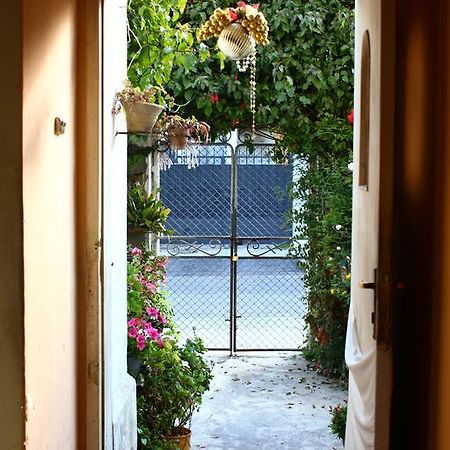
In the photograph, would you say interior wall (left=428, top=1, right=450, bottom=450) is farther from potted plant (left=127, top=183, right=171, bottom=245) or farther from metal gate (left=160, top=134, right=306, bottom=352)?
metal gate (left=160, top=134, right=306, bottom=352)

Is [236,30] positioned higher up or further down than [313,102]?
higher up

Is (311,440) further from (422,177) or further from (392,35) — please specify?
(392,35)

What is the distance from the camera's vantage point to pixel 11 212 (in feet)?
5.66

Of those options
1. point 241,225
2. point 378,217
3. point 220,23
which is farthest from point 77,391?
point 241,225

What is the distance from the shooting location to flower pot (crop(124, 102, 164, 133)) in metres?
3.48

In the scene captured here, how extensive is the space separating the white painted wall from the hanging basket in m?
0.99

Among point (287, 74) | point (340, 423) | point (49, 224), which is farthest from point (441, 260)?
point (287, 74)

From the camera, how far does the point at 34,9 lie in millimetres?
1875

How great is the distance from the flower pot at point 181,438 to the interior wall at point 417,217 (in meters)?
1.76

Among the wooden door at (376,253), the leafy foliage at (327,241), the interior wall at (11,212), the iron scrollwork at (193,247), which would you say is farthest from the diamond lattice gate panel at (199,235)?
the interior wall at (11,212)

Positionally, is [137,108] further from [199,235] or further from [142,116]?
[199,235]

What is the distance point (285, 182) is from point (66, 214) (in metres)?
4.01

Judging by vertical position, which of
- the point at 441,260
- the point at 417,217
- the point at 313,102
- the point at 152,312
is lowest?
the point at 152,312

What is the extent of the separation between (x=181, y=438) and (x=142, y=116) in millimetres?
1660
